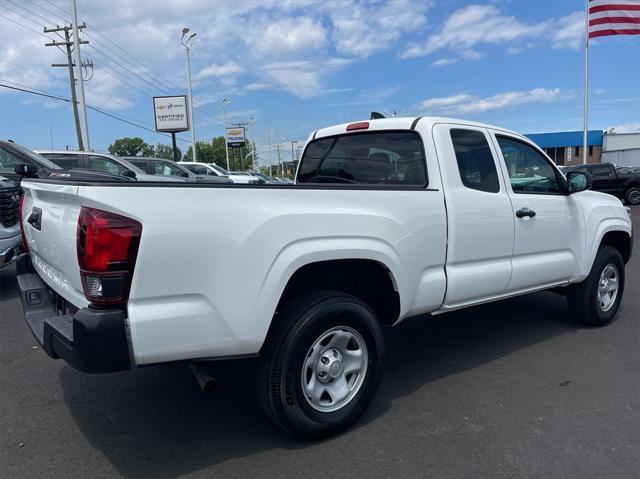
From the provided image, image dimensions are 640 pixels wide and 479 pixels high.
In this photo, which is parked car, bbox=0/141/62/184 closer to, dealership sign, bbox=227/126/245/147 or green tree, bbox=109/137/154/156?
dealership sign, bbox=227/126/245/147

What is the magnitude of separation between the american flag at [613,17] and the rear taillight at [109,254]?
2327 cm

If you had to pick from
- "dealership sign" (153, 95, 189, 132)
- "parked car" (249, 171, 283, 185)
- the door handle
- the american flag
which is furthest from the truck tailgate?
"dealership sign" (153, 95, 189, 132)

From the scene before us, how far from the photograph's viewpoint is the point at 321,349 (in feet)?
9.80

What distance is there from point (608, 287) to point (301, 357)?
3925 millimetres

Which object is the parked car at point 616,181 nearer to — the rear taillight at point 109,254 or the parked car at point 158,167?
the parked car at point 158,167

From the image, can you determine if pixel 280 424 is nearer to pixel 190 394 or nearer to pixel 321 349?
pixel 321 349

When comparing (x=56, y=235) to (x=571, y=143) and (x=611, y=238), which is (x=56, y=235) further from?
(x=571, y=143)

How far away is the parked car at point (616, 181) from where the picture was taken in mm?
20562

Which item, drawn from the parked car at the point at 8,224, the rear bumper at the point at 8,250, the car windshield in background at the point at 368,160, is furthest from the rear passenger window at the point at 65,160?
the car windshield in background at the point at 368,160

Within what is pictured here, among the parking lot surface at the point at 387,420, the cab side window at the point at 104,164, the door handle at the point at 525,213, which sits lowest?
the parking lot surface at the point at 387,420

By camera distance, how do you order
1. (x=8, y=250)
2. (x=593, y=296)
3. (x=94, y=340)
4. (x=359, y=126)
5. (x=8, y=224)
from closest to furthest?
1. (x=94, y=340)
2. (x=359, y=126)
3. (x=593, y=296)
4. (x=8, y=250)
5. (x=8, y=224)

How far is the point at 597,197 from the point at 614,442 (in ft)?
9.40

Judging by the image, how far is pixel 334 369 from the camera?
9.95ft

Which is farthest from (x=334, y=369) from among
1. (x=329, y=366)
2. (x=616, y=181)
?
(x=616, y=181)
